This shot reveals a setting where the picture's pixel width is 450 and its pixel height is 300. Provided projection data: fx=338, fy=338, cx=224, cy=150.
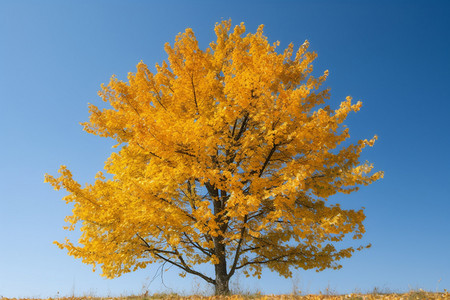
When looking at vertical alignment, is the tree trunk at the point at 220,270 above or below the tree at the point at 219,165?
below

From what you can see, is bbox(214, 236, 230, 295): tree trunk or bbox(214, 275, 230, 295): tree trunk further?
bbox(214, 236, 230, 295): tree trunk

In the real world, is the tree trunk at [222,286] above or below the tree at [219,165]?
below

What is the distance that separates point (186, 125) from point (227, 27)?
4843 millimetres

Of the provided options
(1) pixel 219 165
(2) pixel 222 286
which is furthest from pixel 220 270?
(1) pixel 219 165

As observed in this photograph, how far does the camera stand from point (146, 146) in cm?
829

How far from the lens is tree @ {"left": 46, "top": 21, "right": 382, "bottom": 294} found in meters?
7.95

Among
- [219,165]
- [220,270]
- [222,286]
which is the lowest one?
[222,286]

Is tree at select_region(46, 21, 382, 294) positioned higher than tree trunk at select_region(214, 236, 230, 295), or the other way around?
tree at select_region(46, 21, 382, 294)

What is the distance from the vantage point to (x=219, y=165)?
9.43 meters

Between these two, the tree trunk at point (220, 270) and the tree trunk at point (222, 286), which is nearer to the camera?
the tree trunk at point (222, 286)

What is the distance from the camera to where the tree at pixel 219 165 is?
7945mm

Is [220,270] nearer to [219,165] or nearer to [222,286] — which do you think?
[222,286]

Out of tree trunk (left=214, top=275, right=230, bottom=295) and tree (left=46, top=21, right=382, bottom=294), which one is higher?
tree (left=46, top=21, right=382, bottom=294)

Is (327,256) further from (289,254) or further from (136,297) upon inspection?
(136,297)
